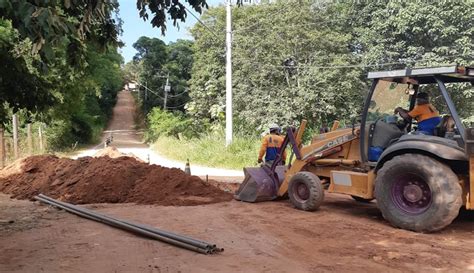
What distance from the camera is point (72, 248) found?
626 centimetres

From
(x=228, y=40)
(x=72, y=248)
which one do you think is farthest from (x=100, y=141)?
(x=72, y=248)

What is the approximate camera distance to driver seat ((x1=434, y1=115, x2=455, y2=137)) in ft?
24.4

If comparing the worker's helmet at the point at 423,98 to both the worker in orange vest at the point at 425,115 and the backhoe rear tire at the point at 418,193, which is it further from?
the backhoe rear tire at the point at 418,193

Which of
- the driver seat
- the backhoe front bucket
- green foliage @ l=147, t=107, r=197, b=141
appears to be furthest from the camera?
green foliage @ l=147, t=107, r=197, b=141

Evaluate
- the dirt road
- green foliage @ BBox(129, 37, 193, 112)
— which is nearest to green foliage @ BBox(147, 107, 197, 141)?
green foliage @ BBox(129, 37, 193, 112)

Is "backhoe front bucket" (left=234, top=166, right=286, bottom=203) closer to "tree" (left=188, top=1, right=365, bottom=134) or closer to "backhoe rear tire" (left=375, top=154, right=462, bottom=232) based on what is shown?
"backhoe rear tire" (left=375, top=154, right=462, bottom=232)

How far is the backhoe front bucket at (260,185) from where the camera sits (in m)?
9.76

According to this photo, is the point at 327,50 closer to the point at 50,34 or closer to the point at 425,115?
the point at 425,115

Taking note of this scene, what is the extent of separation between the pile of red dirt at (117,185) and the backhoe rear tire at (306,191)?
5.95 feet

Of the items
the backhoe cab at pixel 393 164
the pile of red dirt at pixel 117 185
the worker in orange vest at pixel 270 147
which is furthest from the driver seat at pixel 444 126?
the pile of red dirt at pixel 117 185

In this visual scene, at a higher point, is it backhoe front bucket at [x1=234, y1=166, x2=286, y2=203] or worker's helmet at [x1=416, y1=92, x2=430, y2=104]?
worker's helmet at [x1=416, y1=92, x2=430, y2=104]

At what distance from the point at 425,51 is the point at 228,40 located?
8.90 meters

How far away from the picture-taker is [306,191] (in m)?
8.85

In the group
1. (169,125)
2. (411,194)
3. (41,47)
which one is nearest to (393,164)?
(411,194)
